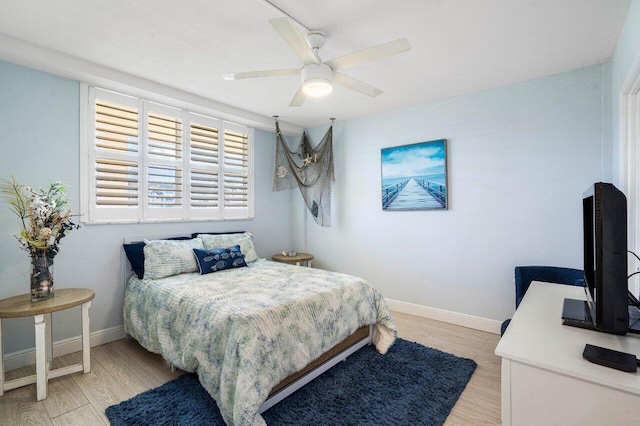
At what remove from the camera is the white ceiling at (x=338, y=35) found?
1.89 meters

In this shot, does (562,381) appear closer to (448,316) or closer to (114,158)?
(448,316)

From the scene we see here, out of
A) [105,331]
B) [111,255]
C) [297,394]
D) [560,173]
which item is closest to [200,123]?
[111,255]

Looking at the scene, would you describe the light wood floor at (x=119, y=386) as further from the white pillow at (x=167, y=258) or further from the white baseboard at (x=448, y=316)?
the white pillow at (x=167, y=258)

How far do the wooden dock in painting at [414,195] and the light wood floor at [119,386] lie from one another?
4.78ft

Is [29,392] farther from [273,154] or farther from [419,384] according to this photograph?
[273,154]

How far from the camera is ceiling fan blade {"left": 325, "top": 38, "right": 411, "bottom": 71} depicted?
1717mm

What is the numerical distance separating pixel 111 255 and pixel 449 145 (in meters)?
3.80

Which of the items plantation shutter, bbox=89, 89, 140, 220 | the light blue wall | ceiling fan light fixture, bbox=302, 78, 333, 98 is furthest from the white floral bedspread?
ceiling fan light fixture, bbox=302, 78, 333, 98

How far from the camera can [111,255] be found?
3027 mm

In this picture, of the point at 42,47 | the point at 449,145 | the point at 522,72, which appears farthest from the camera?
the point at 449,145

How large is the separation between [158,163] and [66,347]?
1939 mm

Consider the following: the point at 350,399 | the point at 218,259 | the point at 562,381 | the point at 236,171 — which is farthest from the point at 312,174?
the point at 562,381

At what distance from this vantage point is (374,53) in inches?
72.1

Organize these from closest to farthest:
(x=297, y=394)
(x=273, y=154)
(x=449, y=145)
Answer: (x=297, y=394) < (x=449, y=145) < (x=273, y=154)
